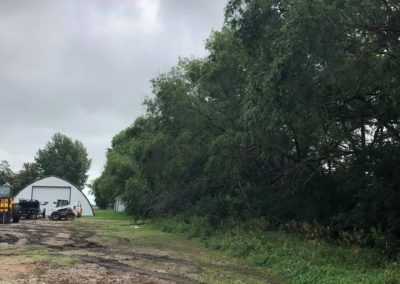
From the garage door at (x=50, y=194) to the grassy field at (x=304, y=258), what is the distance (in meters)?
50.5

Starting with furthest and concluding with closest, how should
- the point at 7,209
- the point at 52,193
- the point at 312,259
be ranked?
the point at 52,193
the point at 7,209
the point at 312,259

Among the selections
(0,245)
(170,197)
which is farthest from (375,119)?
(170,197)

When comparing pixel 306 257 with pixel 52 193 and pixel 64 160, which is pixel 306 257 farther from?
pixel 64 160

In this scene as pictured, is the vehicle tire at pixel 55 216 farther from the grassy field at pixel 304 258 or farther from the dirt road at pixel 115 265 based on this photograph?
the grassy field at pixel 304 258

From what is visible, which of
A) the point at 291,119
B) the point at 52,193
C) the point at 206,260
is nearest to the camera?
the point at 291,119

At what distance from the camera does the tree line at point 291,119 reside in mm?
13289

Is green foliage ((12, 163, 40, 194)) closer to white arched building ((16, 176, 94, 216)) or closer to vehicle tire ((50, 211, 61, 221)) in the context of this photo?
white arched building ((16, 176, 94, 216))

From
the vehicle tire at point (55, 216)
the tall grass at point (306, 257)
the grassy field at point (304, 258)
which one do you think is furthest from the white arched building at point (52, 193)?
the grassy field at point (304, 258)

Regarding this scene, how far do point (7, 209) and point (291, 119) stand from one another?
30.6 metres

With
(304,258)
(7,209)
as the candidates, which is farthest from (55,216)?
Answer: (304,258)

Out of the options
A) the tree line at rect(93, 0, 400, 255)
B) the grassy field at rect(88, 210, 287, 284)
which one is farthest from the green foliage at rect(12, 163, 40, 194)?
the grassy field at rect(88, 210, 287, 284)

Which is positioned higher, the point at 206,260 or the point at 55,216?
the point at 55,216

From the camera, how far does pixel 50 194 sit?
229ft

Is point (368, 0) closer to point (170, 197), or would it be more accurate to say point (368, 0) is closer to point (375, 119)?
point (375, 119)
